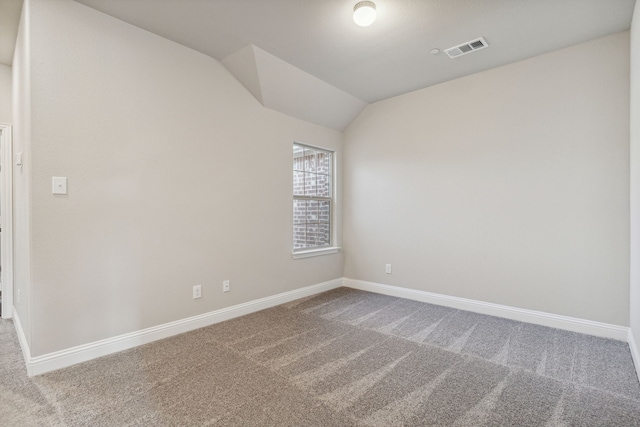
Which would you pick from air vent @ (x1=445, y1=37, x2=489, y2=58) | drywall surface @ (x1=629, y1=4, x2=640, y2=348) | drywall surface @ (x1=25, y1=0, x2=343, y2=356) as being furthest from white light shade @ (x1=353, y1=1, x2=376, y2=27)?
drywall surface @ (x1=629, y1=4, x2=640, y2=348)

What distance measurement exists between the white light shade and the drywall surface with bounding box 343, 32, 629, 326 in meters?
1.69

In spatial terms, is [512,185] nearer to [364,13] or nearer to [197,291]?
[364,13]

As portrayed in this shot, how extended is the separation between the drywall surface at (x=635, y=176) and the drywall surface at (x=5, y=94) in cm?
521

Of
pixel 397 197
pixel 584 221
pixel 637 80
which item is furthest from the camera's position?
pixel 397 197

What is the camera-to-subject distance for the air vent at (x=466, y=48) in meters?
2.72

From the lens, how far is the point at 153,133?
2.58 m

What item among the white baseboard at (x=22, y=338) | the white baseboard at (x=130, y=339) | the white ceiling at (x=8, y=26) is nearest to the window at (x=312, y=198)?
the white baseboard at (x=130, y=339)

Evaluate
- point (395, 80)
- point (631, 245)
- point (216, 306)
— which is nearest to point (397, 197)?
point (395, 80)

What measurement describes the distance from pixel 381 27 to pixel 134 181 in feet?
7.73

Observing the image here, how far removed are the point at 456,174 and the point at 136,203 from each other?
3.22 m

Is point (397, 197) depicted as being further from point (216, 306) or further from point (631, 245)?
point (216, 306)

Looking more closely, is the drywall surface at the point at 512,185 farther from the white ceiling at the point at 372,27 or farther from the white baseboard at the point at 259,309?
the white ceiling at the point at 372,27

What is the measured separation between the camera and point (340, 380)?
199 centimetres

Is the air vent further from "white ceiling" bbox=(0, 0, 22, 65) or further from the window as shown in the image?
"white ceiling" bbox=(0, 0, 22, 65)
